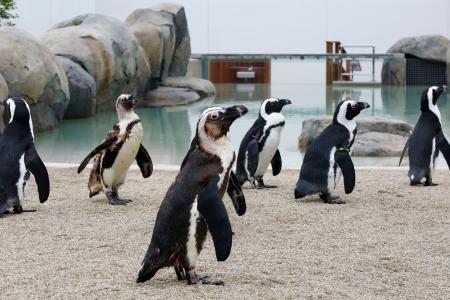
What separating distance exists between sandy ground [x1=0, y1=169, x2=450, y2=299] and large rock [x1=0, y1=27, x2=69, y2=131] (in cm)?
450

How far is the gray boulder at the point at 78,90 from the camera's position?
13078 millimetres

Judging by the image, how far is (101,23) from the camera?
49.6 feet

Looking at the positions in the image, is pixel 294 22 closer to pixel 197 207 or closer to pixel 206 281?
pixel 206 281

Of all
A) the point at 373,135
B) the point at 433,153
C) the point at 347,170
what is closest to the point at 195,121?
the point at 373,135

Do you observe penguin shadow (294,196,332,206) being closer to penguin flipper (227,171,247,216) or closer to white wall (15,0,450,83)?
penguin flipper (227,171,247,216)

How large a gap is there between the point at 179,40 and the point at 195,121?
6.33m

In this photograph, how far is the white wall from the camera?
25.8m

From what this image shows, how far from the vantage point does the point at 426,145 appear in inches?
255

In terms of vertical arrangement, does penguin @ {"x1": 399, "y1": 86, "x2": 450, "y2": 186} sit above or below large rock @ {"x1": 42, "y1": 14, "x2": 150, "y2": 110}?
below

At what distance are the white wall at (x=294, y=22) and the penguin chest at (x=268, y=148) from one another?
763 inches

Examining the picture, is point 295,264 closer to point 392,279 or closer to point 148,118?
point 392,279

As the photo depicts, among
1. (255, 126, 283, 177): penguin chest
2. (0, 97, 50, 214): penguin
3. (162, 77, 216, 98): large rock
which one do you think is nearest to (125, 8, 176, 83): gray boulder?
(162, 77, 216, 98): large rock

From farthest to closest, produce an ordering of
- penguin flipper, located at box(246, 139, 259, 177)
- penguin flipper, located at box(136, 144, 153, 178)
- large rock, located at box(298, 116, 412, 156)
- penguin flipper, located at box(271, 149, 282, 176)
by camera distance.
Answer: large rock, located at box(298, 116, 412, 156), penguin flipper, located at box(271, 149, 282, 176), penguin flipper, located at box(246, 139, 259, 177), penguin flipper, located at box(136, 144, 153, 178)

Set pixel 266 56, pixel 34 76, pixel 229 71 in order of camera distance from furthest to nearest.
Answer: pixel 229 71 → pixel 266 56 → pixel 34 76
